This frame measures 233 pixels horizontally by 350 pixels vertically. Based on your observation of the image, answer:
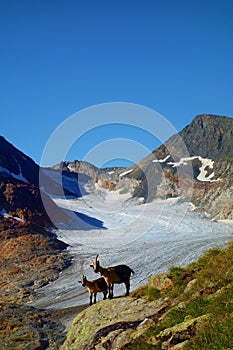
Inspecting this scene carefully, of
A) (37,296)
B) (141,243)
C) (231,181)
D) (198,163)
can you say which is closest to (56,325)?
(37,296)

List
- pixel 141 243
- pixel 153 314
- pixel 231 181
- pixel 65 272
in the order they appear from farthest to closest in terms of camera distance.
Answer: pixel 231 181 → pixel 141 243 → pixel 65 272 → pixel 153 314

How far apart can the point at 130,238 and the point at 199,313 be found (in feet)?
173

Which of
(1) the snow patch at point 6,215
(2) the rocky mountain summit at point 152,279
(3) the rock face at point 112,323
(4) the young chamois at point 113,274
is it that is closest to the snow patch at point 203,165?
(2) the rocky mountain summit at point 152,279

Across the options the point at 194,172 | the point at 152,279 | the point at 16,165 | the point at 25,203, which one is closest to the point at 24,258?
the point at 25,203

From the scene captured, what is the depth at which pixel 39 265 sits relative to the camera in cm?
4741

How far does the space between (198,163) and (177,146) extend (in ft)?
55.6

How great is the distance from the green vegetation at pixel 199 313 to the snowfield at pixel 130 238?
2145 centimetres

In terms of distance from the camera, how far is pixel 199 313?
7547 millimetres

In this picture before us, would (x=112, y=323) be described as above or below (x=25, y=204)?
below

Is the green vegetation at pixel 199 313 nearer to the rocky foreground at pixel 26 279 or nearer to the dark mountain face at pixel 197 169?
the rocky foreground at pixel 26 279

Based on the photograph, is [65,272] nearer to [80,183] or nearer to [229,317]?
[229,317]

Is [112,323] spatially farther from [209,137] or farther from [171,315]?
[209,137]

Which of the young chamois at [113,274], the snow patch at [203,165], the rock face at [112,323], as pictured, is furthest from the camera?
the snow patch at [203,165]

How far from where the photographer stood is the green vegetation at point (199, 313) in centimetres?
577
